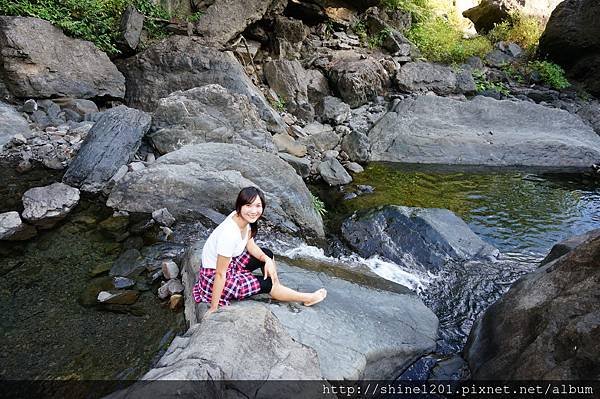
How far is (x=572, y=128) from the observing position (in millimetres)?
12531

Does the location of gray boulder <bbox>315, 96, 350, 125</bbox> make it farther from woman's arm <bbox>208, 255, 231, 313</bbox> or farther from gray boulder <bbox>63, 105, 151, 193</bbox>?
woman's arm <bbox>208, 255, 231, 313</bbox>

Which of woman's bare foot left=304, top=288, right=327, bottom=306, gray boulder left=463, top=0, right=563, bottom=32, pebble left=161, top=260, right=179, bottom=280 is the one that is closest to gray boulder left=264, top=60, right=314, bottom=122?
pebble left=161, top=260, right=179, bottom=280

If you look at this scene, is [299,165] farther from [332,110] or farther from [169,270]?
[169,270]

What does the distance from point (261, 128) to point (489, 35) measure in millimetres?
15093

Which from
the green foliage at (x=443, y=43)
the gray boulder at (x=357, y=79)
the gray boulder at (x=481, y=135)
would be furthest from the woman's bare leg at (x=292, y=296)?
the green foliage at (x=443, y=43)

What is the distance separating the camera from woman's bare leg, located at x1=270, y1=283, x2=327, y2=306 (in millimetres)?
3807

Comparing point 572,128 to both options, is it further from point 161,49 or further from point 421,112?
point 161,49

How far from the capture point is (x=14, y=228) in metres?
5.47

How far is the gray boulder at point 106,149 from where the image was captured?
6918 mm

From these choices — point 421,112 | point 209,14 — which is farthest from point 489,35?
point 209,14

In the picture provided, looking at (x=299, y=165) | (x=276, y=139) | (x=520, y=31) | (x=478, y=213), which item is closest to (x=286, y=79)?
(x=276, y=139)

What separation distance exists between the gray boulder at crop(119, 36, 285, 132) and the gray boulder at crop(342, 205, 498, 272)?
4878 mm

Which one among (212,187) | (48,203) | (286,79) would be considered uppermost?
(286,79)

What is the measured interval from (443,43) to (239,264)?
1596cm
